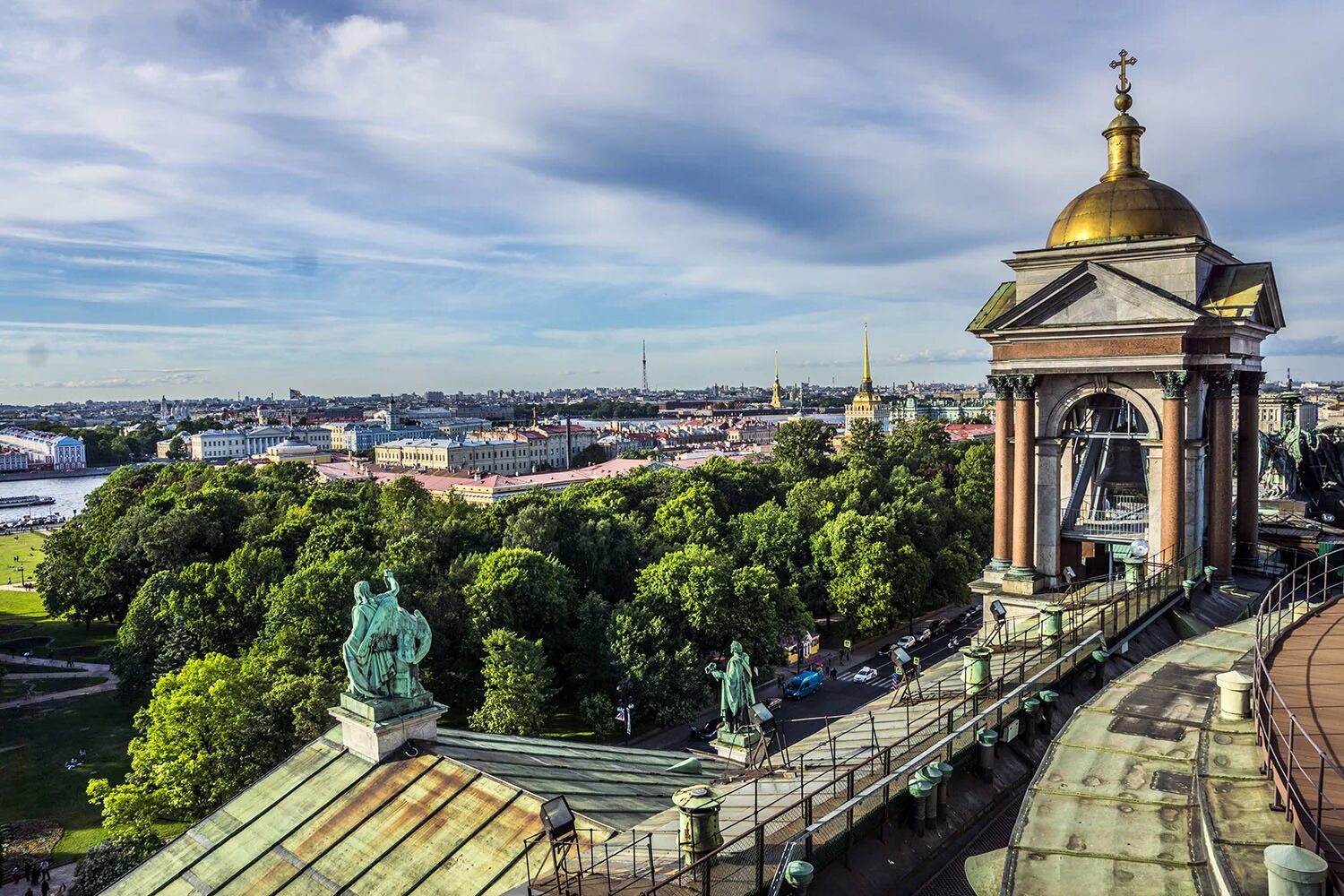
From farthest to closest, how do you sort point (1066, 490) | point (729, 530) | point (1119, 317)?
point (729, 530)
point (1066, 490)
point (1119, 317)

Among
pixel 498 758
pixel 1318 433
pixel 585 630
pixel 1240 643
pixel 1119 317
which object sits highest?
pixel 1119 317

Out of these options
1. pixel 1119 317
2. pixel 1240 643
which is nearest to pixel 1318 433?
pixel 1119 317

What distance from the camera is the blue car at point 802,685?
49.8 meters

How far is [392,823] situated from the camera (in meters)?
15.7

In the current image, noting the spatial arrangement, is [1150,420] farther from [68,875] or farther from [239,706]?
[68,875]

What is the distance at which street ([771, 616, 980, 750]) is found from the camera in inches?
1779

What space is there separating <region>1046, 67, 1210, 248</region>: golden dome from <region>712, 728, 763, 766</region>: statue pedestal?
684 inches

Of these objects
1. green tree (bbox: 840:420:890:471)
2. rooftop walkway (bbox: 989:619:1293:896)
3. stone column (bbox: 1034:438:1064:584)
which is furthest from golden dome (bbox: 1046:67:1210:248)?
green tree (bbox: 840:420:890:471)

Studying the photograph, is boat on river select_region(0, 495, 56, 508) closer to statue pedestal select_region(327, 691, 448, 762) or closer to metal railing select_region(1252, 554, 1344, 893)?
statue pedestal select_region(327, 691, 448, 762)

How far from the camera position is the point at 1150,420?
1017 inches

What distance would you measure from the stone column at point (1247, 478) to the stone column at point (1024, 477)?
7097mm

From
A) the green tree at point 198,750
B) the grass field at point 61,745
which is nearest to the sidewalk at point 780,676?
the green tree at point 198,750

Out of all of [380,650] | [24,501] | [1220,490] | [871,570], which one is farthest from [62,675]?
[24,501]

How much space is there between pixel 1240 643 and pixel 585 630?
33052mm
